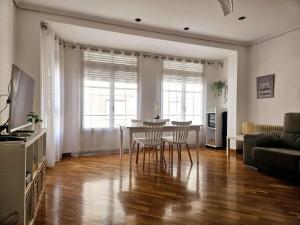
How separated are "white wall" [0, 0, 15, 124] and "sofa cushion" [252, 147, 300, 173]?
3.78 meters

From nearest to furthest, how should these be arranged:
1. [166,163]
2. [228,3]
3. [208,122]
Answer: [228,3] → [166,163] → [208,122]

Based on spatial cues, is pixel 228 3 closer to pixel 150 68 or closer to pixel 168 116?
pixel 150 68

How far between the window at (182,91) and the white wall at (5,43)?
11.9 feet

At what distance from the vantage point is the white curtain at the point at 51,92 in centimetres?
396

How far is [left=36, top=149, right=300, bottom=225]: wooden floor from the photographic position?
2189mm

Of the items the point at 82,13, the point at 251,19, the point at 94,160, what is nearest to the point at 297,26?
the point at 251,19

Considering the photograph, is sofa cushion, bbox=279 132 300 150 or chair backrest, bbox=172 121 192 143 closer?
sofa cushion, bbox=279 132 300 150

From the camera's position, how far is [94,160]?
4.70 m

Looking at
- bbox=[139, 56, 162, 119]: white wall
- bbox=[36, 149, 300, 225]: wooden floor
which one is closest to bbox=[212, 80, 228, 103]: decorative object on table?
bbox=[139, 56, 162, 119]: white wall

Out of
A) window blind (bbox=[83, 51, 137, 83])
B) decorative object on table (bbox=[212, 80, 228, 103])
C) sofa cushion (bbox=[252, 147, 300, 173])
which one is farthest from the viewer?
decorative object on table (bbox=[212, 80, 228, 103])

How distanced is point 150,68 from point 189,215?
14.0ft

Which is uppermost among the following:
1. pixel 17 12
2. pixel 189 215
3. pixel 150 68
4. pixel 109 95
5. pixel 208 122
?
pixel 17 12

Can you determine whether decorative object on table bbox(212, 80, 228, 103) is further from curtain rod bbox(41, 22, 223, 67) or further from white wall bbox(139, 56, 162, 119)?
white wall bbox(139, 56, 162, 119)

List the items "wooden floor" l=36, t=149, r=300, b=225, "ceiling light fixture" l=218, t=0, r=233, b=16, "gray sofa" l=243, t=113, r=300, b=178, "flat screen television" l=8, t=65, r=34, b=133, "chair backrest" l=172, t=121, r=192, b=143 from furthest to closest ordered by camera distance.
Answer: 1. "chair backrest" l=172, t=121, r=192, b=143
2. "gray sofa" l=243, t=113, r=300, b=178
3. "ceiling light fixture" l=218, t=0, r=233, b=16
4. "wooden floor" l=36, t=149, r=300, b=225
5. "flat screen television" l=8, t=65, r=34, b=133
